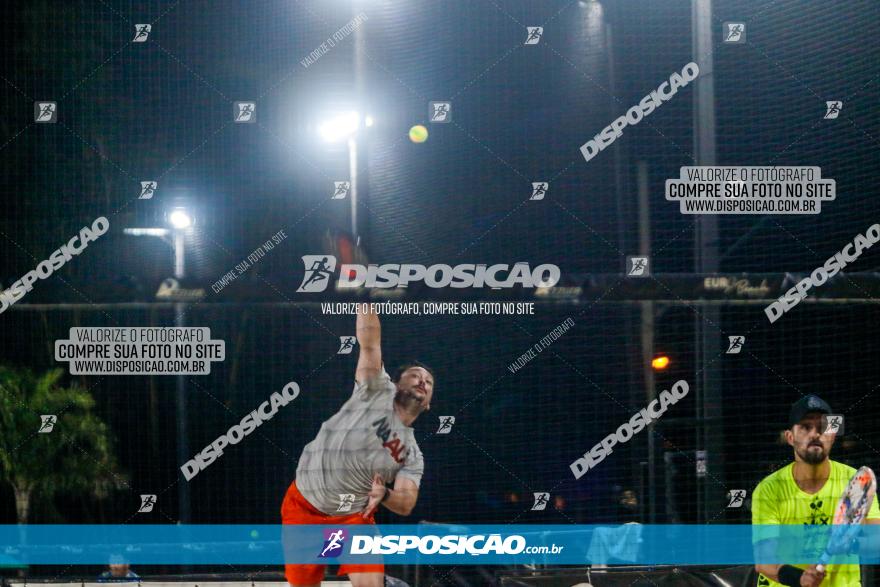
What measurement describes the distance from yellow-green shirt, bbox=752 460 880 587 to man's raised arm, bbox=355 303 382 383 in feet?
5.13

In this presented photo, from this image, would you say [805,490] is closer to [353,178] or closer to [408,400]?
[408,400]

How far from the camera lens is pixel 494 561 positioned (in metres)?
3.52

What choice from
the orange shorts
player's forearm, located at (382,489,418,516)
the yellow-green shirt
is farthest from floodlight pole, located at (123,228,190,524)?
the yellow-green shirt

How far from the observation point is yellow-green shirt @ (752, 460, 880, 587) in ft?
11.6

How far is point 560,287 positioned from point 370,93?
105cm

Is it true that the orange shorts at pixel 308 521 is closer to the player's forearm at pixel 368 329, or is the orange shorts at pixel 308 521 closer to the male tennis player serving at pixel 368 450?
the male tennis player serving at pixel 368 450

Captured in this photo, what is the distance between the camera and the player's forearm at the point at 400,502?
3.49 meters

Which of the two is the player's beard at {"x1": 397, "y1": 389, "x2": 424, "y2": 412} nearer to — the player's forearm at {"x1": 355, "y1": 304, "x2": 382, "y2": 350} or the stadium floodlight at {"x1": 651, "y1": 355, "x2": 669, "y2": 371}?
the player's forearm at {"x1": 355, "y1": 304, "x2": 382, "y2": 350}

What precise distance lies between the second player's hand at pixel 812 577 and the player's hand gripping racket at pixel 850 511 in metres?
0.01

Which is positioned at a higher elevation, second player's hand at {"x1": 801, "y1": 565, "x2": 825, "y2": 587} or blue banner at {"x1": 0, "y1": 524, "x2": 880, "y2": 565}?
blue banner at {"x1": 0, "y1": 524, "x2": 880, "y2": 565}

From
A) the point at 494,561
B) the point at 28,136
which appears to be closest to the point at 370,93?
the point at 28,136

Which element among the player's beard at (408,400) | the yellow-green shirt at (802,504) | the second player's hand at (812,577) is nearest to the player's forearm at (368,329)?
the player's beard at (408,400)

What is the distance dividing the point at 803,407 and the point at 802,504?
1.28ft

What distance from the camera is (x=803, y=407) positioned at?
3529mm
